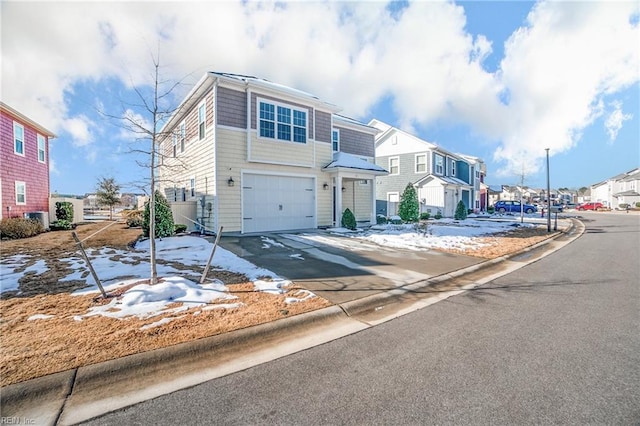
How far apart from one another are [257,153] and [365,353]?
10.2 meters

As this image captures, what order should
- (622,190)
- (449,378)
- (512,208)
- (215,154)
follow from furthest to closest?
1. (622,190)
2. (512,208)
3. (215,154)
4. (449,378)

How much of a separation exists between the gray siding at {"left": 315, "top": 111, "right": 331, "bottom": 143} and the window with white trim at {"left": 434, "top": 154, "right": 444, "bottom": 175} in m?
15.1

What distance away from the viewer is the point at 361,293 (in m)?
4.93

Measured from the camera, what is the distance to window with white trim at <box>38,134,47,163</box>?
1689 centimetres

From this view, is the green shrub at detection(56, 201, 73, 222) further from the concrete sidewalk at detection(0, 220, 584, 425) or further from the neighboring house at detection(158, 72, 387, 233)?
the concrete sidewalk at detection(0, 220, 584, 425)

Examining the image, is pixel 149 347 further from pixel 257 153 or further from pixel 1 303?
pixel 257 153

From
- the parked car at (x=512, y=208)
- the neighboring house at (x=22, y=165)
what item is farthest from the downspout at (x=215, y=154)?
the parked car at (x=512, y=208)

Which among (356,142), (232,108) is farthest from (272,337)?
(356,142)

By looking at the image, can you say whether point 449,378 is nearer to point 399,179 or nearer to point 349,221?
point 349,221

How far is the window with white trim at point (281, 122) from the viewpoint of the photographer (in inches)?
485

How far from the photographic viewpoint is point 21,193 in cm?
1480

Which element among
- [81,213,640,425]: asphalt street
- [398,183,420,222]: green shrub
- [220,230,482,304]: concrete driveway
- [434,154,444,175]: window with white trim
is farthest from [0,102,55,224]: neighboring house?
[434,154,444,175]: window with white trim

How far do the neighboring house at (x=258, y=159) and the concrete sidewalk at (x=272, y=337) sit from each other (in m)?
4.78

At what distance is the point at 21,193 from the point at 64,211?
2.68 m
